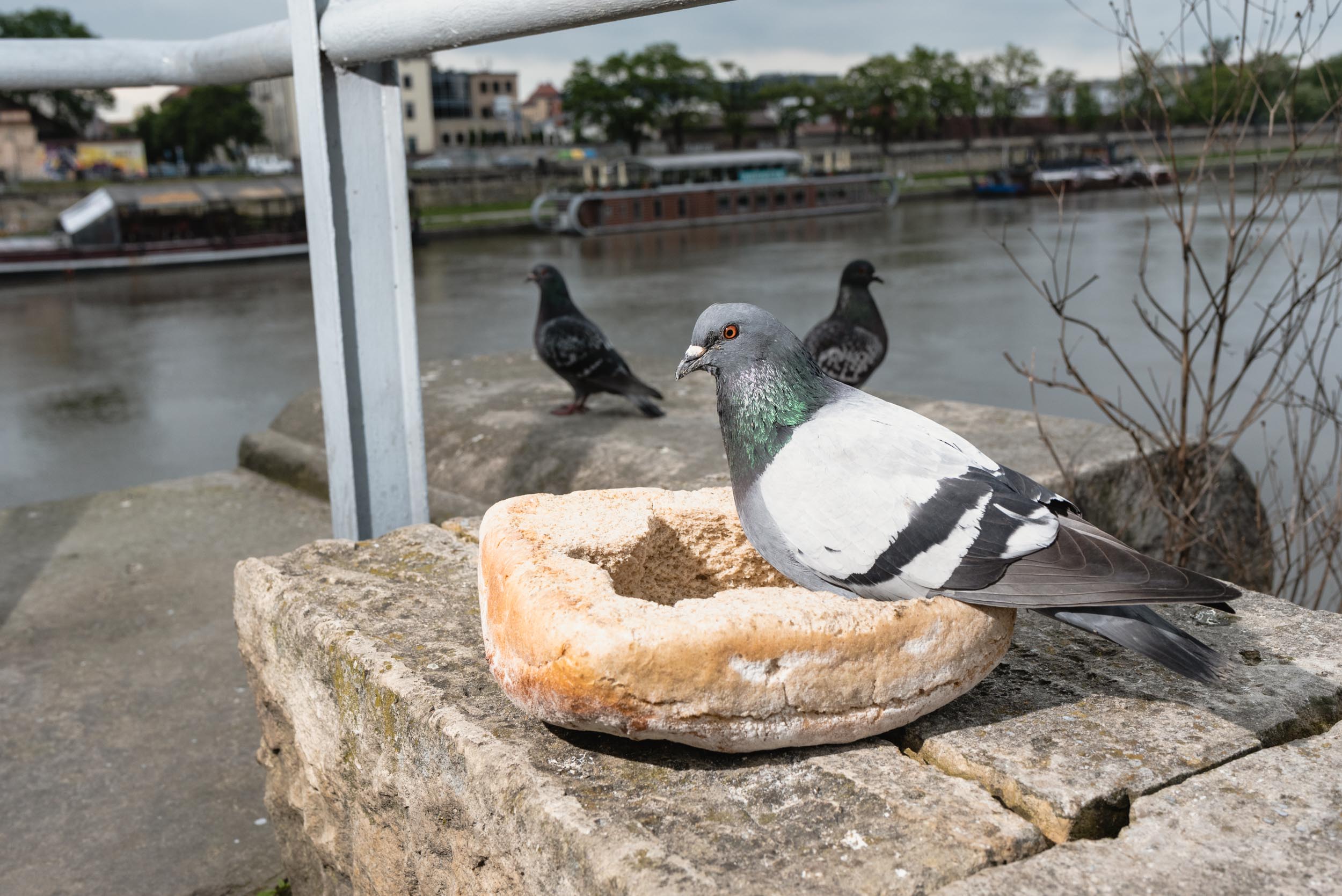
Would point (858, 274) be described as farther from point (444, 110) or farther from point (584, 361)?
point (444, 110)

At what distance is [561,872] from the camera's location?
2000mm

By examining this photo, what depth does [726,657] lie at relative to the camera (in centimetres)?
206

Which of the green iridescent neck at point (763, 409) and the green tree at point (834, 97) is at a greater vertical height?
the green tree at point (834, 97)

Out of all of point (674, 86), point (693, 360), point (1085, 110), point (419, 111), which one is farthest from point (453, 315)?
point (1085, 110)

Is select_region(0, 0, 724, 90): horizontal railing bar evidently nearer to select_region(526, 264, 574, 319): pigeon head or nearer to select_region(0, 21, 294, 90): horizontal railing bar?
select_region(0, 21, 294, 90): horizontal railing bar

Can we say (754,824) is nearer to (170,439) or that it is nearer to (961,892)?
(961,892)

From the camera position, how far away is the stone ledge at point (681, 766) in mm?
1946

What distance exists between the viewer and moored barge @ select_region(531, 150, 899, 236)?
109ft

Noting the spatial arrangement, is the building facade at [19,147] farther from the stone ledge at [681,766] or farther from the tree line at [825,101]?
the stone ledge at [681,766]

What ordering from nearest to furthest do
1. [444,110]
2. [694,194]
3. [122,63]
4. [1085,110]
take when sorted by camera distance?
[122,63] → [694,194] → [1085,110] → [444,110]

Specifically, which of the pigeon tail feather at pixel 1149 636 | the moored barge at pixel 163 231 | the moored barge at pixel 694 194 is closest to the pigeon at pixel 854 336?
the pigeon tail feather at pixel 1149 636

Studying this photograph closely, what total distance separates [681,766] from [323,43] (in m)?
2.65

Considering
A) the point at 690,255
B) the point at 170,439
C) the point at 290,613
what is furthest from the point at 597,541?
the point at 690,255

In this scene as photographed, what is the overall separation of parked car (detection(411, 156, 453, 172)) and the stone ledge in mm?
46115
